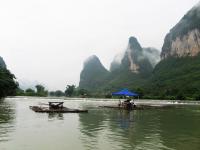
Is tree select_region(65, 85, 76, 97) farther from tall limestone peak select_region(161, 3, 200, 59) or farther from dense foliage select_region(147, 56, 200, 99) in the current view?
tall limestone peak select_region(161, 3, 200, 59)

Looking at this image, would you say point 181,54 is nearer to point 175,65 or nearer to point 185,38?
point 185,38

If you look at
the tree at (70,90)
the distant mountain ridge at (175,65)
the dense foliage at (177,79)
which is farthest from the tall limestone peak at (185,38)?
the tree at (70,90)

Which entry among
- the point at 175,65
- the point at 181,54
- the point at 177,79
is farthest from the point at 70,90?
the point at 181,54

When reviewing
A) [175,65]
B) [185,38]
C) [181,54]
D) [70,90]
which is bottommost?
[70,90]

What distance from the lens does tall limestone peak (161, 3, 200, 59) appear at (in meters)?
158

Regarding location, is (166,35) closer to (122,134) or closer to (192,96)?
(192,96)

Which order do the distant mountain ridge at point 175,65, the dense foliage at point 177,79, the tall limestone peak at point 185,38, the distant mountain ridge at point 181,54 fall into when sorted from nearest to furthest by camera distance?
the dense foliage at point 177,79 → the distant mountain ridge at point 175,65 → the distant mountain ridge at point 181,54 → the tall limestone peak at point 185,38

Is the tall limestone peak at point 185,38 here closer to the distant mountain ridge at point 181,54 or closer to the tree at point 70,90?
the distant mountain ridge at point 181,54

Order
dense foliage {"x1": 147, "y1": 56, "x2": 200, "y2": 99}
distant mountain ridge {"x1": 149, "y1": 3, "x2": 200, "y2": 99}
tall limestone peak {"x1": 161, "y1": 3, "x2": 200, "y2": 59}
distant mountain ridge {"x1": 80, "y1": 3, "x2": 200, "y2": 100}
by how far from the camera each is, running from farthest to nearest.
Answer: tall limestone peak {"x1": 161, "y1": 3, "x2": 200, "y2": 59}, distant mountain ridge {"x1": 149, "y1": 3, "x2": 200, "y2": 99}, distant mountain ridge {"x1": 80, "y1": 3, "x2": 200, "y2": 100}, dense foliage {"x1": 147, "y1": 56, "x2": 200, "y2": 99}

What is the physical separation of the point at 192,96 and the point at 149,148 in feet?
240

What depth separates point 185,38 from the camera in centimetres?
16475

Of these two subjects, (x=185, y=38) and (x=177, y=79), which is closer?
(x=177, y=79)

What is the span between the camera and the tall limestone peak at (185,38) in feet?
518

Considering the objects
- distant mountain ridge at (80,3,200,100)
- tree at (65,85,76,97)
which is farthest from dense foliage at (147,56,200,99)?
tree at (65,85,76,97)
